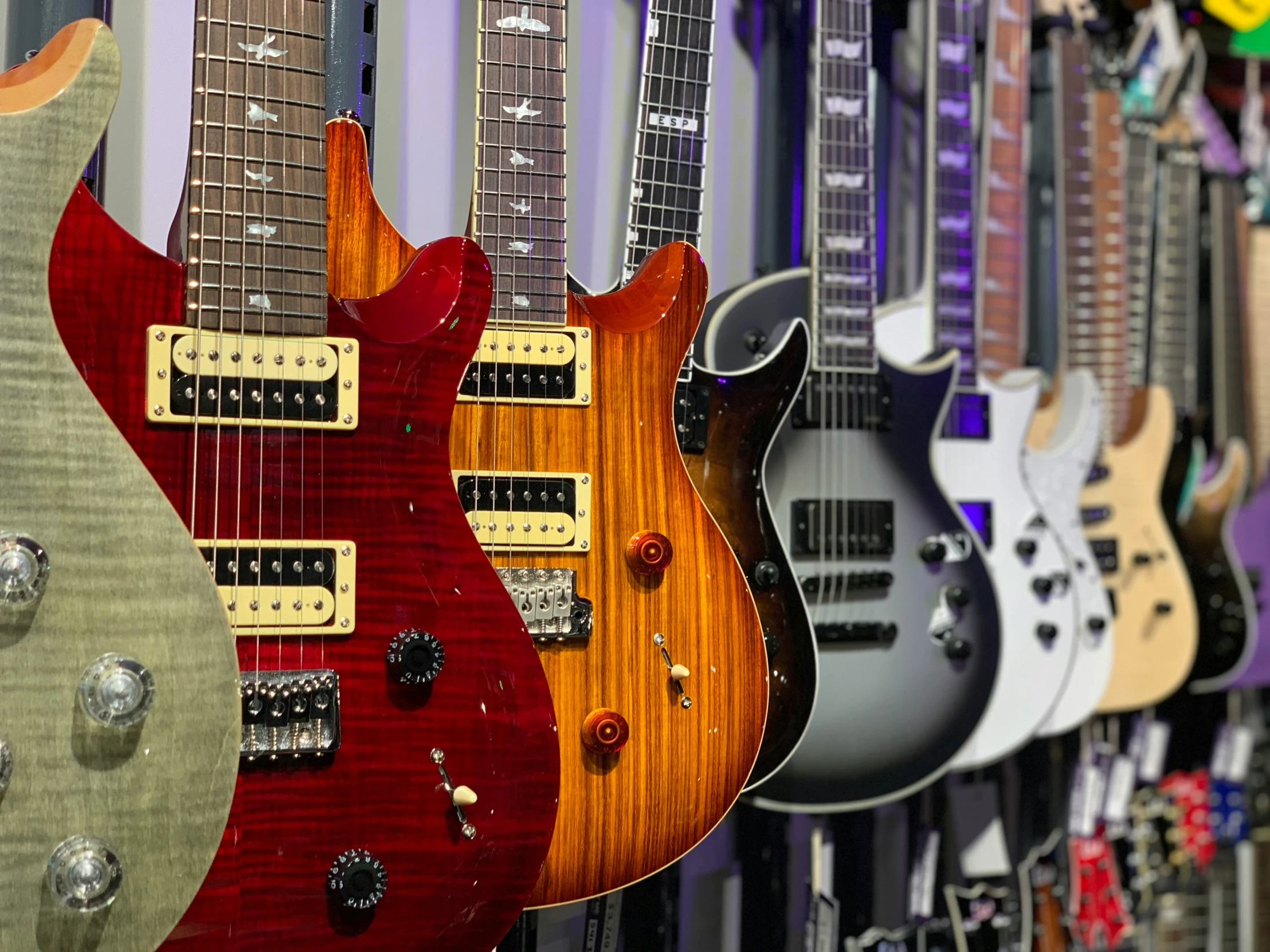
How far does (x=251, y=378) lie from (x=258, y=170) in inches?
8.4

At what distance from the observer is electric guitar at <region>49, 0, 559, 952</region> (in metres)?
0.96

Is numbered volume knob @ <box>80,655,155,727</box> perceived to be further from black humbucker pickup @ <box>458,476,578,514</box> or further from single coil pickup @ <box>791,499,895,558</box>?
single coil pickup @ <box>791,499,895,558</box>

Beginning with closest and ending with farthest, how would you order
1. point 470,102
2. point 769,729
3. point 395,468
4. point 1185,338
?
point 395,468
point 769,729
point 470,102
point 1185,338

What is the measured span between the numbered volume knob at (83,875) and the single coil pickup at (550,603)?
17.8 inches

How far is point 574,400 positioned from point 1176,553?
1.32m

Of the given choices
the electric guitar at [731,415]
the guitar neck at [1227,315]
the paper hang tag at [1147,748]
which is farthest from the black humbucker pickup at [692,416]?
the guitar neck at [1227,315]

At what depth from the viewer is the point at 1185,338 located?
2293 mm

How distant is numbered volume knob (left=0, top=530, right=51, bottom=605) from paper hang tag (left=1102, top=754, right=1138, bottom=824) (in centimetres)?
195

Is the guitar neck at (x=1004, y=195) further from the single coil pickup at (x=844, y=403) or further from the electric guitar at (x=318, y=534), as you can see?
the electric guitar at (x=318, y=534)

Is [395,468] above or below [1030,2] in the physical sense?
below

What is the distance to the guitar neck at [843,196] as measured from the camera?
1613 millimetres

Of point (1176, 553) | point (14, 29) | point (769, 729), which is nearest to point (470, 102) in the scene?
point (14, 29)

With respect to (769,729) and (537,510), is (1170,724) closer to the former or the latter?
(769,729)

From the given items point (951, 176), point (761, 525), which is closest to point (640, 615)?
point (761, 525)
